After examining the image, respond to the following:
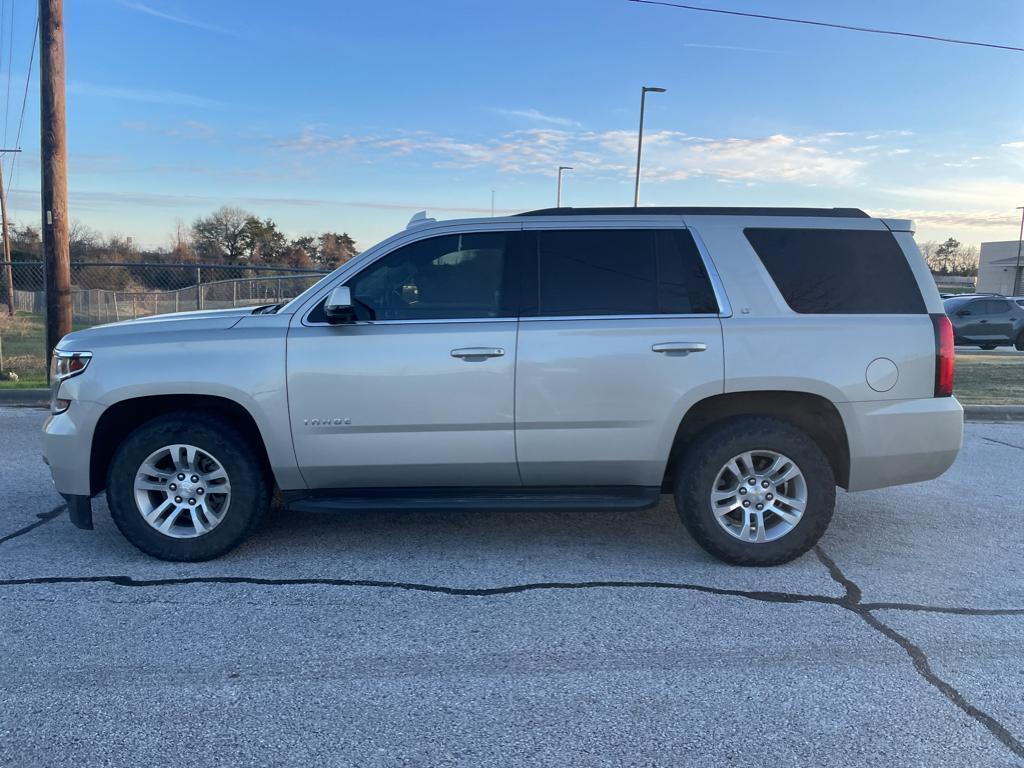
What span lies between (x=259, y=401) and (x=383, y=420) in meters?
0.71

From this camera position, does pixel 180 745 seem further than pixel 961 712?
No

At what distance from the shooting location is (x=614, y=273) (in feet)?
15.2

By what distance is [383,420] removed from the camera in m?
4.47

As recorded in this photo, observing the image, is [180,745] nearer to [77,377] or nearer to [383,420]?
[383,420]

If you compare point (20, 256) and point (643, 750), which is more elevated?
point (20, 256)

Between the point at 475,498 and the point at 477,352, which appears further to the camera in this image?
the point at 475,498

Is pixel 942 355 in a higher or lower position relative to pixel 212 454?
higher

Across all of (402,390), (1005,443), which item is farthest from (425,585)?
(1005,443)

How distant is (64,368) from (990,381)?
13.2 metres

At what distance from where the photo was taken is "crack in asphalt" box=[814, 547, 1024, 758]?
292 centimetres

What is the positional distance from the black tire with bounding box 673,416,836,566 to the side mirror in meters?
2.12

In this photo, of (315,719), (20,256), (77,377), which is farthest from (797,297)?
(20,256)

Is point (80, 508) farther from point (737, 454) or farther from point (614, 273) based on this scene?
point (737, 454)

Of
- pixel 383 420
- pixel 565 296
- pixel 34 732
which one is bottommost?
pixel 34 732
